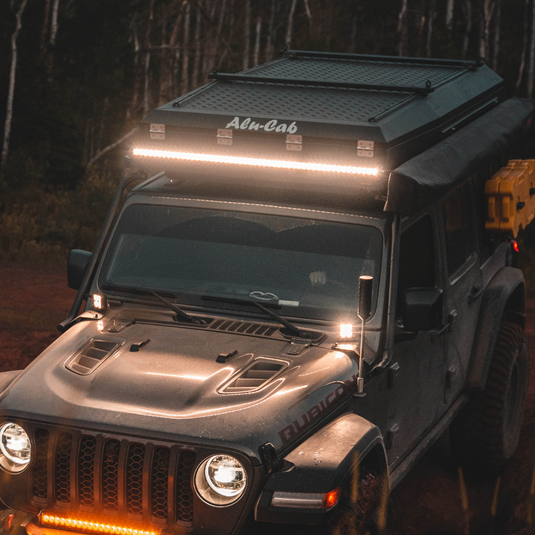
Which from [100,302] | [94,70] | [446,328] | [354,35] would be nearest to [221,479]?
[100,302]

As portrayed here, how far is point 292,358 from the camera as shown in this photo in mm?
4195

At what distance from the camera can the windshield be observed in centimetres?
460

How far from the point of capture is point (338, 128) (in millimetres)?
4781

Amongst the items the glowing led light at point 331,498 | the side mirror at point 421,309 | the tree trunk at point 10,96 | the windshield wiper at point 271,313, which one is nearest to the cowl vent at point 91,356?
the windshield wiper at point 271,313

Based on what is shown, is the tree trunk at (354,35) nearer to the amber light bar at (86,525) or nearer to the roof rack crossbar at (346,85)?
the roof rack crossbar at (346,85)

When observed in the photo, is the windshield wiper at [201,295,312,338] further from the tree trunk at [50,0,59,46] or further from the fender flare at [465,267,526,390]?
the tree trunk at [50,0,59,46]

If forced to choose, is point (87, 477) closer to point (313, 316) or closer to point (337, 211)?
point (313, 316)

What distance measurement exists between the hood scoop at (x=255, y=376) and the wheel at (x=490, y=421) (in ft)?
8.26

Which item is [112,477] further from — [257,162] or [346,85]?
[346,85]

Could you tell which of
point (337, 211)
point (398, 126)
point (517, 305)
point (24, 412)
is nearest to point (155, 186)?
point (337, 211)

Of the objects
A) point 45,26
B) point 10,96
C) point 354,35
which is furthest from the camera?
point 354,35

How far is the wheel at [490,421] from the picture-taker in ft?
20.0

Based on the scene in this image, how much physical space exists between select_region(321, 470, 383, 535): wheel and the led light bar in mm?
1629

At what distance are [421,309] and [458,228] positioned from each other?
1.63 m
